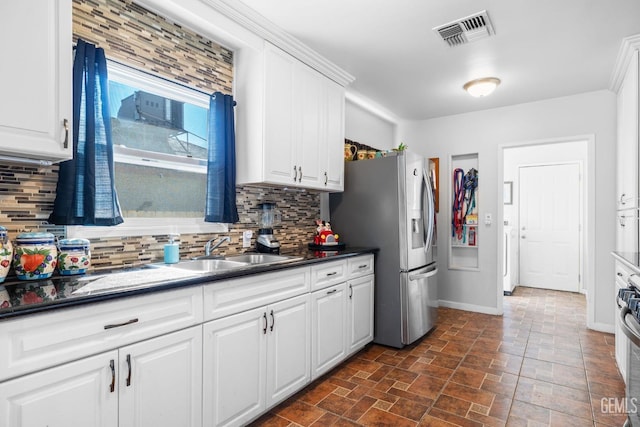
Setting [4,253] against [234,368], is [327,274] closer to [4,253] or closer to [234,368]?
[234,368]

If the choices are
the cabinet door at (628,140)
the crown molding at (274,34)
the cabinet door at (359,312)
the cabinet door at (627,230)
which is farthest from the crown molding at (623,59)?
the cabinet door at (359,312)

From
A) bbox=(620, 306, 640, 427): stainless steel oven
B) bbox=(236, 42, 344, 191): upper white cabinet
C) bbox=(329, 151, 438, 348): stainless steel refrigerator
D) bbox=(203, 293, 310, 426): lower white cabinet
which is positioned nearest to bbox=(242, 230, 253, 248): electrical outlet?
bbox=(236, 42, 344, 191): upper white cabinet

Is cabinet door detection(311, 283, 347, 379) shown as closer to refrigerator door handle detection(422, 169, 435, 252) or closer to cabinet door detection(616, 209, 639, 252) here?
refrigerator door handle detection(422, 169, 435, 252)

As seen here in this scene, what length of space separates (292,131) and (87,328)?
1.91 m

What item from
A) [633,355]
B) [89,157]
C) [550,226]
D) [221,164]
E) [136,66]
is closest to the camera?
[633,355]

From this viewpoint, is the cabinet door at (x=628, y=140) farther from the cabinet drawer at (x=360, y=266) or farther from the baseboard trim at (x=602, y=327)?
the cabinet drawer at (x=360, y=266)

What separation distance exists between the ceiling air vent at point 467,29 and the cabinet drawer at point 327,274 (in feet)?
6.26

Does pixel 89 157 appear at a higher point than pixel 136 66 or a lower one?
lower

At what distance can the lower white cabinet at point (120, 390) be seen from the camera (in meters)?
1.10

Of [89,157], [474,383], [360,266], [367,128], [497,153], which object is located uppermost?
[367,128]

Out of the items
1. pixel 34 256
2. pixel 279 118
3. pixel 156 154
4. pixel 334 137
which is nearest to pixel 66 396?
pixel 34 256

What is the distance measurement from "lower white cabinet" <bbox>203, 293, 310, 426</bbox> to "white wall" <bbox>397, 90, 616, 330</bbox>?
2.94m

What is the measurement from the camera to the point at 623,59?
2.93 meters

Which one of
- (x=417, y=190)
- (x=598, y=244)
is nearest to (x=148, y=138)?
(x=417, y=190)
